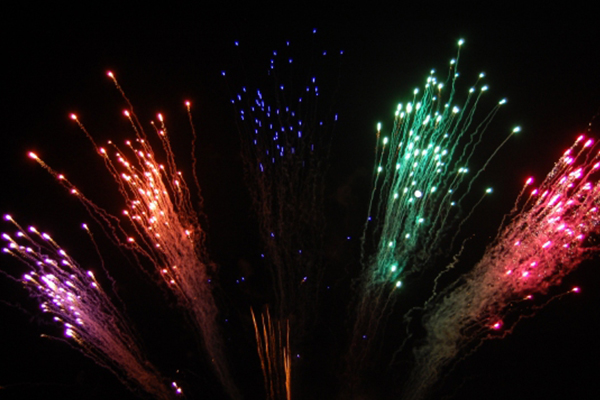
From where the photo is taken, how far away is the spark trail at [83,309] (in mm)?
5426

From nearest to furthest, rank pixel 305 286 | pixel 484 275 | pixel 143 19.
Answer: pixel 484 275
pixel 143 19
pixel 305 286

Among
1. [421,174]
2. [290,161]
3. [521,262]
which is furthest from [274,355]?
[521,262]

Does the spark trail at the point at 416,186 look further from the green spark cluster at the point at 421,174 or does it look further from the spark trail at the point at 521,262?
the spark trail at the point at 521,262

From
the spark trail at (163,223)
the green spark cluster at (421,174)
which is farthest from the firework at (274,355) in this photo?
the green spark cluster at (421,174)

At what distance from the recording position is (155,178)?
17.6ft

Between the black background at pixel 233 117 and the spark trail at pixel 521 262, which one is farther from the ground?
the black background at pixel 233 117

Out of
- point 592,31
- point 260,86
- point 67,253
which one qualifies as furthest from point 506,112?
point 67,253

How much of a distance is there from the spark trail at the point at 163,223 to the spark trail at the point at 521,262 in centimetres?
366

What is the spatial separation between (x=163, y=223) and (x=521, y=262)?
5289 millimetres

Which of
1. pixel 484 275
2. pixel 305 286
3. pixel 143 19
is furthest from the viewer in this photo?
pixel 305 286

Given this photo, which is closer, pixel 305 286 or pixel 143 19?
pixel 143 19

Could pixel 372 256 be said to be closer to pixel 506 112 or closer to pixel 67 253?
pixel 506 112

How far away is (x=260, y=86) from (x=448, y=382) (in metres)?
5.90

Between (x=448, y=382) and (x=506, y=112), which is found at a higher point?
(x=506, y=112)
